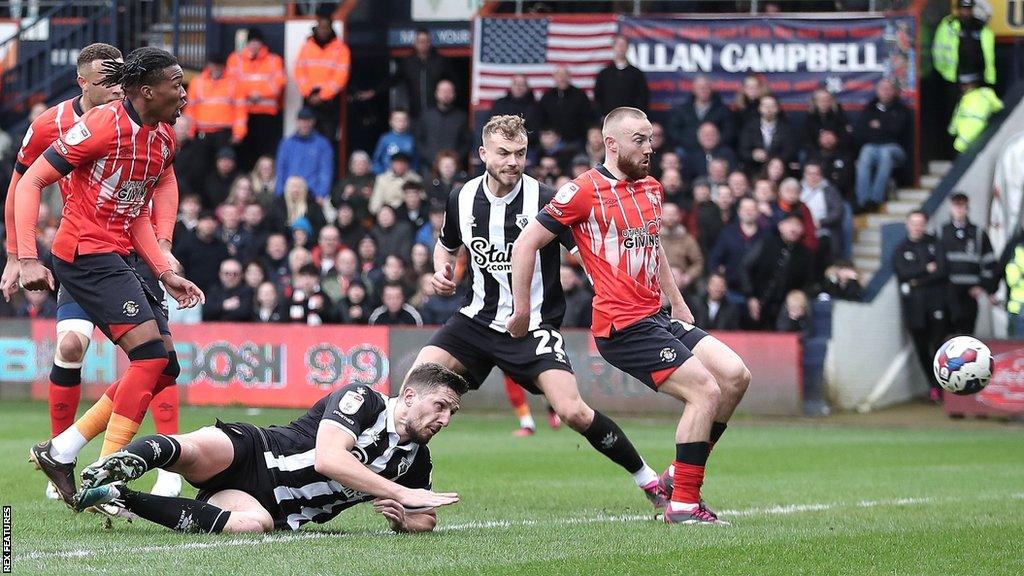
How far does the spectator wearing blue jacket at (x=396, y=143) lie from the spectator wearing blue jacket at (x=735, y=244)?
188 inches

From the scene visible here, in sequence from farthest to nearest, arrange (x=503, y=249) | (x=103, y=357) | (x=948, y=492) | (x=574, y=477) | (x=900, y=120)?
(x=900, y=120), (x=103, y=357), (x=574, y=477), (x=948, y=492), (x=503, y=249)

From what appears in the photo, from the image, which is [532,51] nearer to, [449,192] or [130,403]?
[449,192]

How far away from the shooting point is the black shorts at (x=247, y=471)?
7809 millimetres

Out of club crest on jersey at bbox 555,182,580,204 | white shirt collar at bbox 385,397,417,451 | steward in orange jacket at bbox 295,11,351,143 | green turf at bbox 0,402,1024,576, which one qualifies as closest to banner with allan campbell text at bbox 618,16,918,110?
steward in orange jacket at bbox 295,11,351,143

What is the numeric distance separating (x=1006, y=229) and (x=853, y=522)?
12483 millimetres

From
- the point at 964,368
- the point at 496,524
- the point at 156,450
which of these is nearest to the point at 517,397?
the point at 964,368

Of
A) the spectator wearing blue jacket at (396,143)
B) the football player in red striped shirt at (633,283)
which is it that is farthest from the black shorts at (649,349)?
the spectator wearing blue jacket at (396,143)

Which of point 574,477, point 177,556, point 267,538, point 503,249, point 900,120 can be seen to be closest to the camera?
point 177,556

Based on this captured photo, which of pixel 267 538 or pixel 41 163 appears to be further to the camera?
pixel 41 163

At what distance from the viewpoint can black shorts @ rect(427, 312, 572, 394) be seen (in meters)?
9.50

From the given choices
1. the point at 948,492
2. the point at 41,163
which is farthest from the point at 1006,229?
the point at 41,163

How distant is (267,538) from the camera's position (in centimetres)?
762

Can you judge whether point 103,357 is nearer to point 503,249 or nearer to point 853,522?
point 503,249

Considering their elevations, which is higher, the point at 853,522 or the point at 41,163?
the point at 41,163
